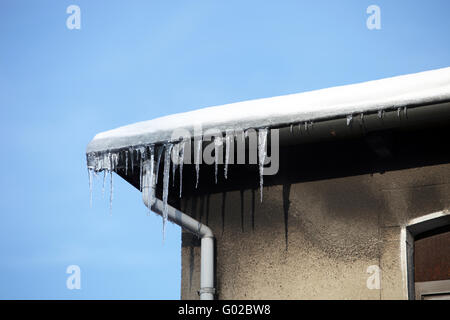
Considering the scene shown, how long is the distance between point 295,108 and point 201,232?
1237 millimetres

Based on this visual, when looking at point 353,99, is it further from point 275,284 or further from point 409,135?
point 275,284

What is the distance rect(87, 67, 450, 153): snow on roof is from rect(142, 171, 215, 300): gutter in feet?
1.31

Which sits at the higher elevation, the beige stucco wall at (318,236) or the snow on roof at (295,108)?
the snow on roof at (295,108)

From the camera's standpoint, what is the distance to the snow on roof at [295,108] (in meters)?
4.29

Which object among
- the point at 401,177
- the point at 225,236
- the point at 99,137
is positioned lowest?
the point at 225,236

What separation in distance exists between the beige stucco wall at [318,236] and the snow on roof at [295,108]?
2.14ft

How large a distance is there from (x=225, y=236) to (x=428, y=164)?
1.57 meters

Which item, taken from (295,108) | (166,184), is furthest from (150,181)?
(295,108)

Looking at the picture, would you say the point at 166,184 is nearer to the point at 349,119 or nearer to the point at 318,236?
the point at 318,236

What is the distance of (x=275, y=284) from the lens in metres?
4.95

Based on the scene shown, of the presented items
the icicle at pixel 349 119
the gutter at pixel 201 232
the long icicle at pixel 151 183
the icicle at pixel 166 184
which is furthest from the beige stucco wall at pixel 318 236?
the icicle at pixel 349 119

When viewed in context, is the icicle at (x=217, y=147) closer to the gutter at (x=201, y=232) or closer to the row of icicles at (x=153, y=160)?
the row of icicles at (x=153, y=160)
